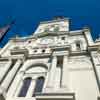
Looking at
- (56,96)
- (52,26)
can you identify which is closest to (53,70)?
(56,96)

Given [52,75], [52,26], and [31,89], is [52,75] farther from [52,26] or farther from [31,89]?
[52,26]

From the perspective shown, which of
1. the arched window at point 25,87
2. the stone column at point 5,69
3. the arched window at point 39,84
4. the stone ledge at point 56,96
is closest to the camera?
the stone ledge at point 56,96

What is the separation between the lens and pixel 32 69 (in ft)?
56.7

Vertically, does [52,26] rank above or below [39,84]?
above

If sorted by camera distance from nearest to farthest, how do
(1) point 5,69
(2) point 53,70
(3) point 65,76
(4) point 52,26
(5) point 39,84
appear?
1. (3) point 65,76
2. (2) point 53,70
3. (5) point 39,84
4. (1) point 5,69
5. (4) point 52,26

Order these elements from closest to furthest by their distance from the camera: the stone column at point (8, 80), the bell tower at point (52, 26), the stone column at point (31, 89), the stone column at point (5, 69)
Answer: the stone column at point (8, 80)
the stone column at point (31, 89)
the stone column at point (5, 69)
the bell tower at point (52, 26)

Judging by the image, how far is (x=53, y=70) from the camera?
570 inches

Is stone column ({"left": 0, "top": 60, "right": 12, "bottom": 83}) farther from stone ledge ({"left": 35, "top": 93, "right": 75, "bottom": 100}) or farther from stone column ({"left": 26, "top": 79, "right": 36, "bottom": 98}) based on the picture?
stone ledge ({"left": 35, "top": 93, "right": 75, "bottom": 100})

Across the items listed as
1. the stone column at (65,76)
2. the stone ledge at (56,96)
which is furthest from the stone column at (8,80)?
the stone column at (65,76)

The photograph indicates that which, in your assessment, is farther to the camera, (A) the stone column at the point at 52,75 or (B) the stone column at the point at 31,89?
(B) the stone column at the point at 31,89

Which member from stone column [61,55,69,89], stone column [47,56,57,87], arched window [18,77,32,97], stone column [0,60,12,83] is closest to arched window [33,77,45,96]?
arched window [18,77,32,97]

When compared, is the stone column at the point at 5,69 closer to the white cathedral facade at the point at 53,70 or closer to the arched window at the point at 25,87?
the white cathedral facade at the point at 53,70

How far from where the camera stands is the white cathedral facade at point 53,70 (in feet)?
39.4

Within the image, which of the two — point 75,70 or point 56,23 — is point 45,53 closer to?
point 75,70
